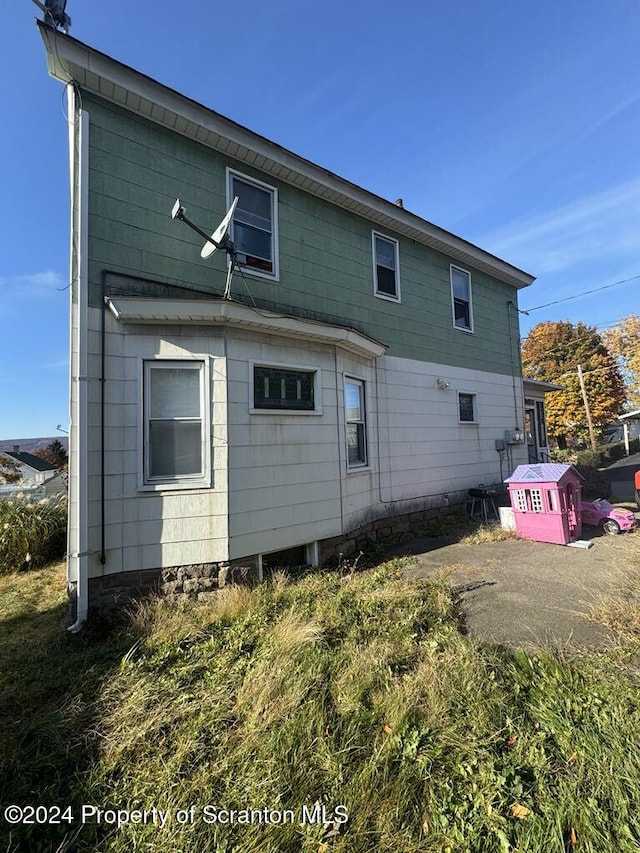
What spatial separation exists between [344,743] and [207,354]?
→ 4.30 metres

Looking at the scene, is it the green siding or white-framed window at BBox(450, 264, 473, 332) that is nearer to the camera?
the green siding

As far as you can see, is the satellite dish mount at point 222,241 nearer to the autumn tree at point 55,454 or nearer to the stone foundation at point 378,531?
the stone foundation at point 378,531

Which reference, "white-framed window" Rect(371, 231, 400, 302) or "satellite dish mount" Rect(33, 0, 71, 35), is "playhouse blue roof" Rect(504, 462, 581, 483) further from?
"satellite dish mount" Rect(33, 0, 71, 35)

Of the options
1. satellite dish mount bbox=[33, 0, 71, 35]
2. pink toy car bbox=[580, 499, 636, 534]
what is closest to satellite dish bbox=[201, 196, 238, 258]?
satellite dish mount bbox=[33, 0, 71, 35]

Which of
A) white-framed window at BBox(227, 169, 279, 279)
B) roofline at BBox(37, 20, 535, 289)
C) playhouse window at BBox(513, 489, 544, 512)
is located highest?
roofline at BBox(37, 20, 535, 289)

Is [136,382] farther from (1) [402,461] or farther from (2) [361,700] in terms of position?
(1) [402,461]

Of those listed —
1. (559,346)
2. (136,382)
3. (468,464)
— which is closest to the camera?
(136,382)

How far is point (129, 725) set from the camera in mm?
2678

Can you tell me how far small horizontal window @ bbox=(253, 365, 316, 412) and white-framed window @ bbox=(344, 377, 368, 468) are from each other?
88 cm

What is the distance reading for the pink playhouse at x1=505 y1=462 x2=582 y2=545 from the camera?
6.77m

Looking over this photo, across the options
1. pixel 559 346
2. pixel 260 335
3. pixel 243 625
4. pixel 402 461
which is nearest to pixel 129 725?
pixel 243 625

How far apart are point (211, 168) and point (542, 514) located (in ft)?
26.4

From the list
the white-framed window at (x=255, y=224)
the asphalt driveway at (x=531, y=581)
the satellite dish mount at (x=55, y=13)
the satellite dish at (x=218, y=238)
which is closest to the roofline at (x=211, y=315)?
the satellite dish at (x=218, y=238)

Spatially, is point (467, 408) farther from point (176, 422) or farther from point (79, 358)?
point (79, 358)
